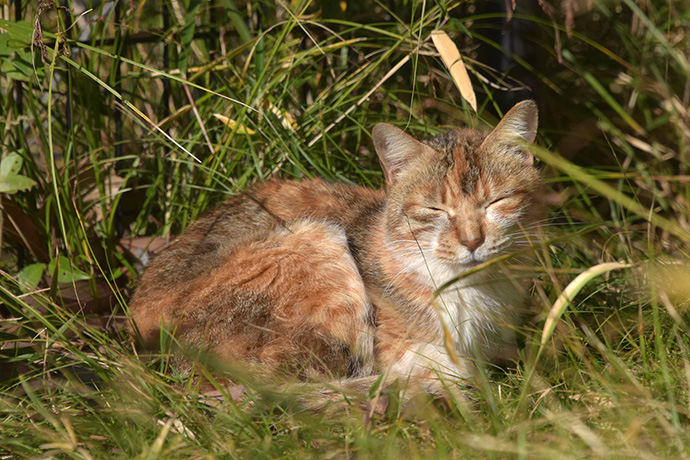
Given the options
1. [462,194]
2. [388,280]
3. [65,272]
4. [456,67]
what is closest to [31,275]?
[65,272]

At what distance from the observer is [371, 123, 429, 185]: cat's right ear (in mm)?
2658

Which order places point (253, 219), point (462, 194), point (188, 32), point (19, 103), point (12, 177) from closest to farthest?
point (462, 194)
point (12, 177)
point (253, 219)
point (19, 103)
point (188, 32)

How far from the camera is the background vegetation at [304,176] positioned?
74.1 inches

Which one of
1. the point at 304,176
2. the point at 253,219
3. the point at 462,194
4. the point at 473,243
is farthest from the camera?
the point at 304,176

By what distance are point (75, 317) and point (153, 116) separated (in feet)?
6.18

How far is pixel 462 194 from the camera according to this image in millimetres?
2527

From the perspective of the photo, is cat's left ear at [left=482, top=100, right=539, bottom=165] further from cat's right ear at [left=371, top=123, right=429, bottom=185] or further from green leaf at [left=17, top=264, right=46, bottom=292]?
green leaf at [left=17, top=264, right=46, bottom=292]

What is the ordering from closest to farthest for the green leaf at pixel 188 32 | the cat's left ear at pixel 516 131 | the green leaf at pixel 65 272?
the cat's left ear at pixel 516 131 → the green leaf at pixel 65 272 → the green leaf at pixel 188 32

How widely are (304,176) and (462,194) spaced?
123 cm

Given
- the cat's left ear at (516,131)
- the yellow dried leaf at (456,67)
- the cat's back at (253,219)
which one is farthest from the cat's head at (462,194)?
the cat's back at (253,219)

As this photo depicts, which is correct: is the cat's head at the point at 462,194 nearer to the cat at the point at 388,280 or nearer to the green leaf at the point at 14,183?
the cat at the point at 388,280

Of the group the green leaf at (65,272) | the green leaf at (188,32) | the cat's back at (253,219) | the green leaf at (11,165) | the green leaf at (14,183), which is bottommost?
the green leaf at (65,272)

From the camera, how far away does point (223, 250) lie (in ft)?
8.86

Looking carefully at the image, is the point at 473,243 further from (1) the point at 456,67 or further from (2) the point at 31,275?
(2) the point at 31,275
